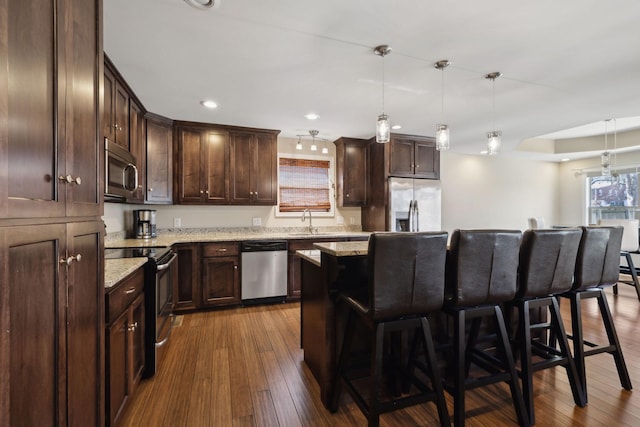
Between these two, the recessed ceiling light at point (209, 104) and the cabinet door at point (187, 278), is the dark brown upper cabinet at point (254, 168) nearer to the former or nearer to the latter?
the recessed ceiling light at point (209, 104)

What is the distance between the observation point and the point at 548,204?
6.42m

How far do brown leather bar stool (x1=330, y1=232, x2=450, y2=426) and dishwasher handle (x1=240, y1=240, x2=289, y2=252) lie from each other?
7.63 ft

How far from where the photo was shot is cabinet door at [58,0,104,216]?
96 centimetres

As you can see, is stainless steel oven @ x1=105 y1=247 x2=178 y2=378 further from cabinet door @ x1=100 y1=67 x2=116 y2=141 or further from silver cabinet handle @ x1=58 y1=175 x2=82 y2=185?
silver cabinet handle @ x1=58 y1=175 x2=82 y2=185

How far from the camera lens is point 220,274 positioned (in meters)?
3.52

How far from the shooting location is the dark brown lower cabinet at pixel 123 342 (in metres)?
1.41

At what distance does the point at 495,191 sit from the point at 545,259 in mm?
4829

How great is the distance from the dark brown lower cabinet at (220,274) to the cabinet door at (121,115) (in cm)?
142

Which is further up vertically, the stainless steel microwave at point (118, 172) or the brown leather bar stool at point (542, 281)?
the stainless steel microwave at point (118, 172)

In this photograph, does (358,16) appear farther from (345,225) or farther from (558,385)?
(345,225)

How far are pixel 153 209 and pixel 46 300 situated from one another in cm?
329

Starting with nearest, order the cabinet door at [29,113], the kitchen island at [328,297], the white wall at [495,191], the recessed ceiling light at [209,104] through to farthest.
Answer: the cabinet door at [29,113], the kitchen island at [328,297], the recessed ceiling light at [209,104], the white wall at [495,191]

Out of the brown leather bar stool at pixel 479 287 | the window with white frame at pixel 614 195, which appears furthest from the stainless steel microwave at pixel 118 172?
the window with white frame at pixel 614 195

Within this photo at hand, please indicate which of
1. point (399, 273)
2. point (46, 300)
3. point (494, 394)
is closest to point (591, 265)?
point (494, 394)
